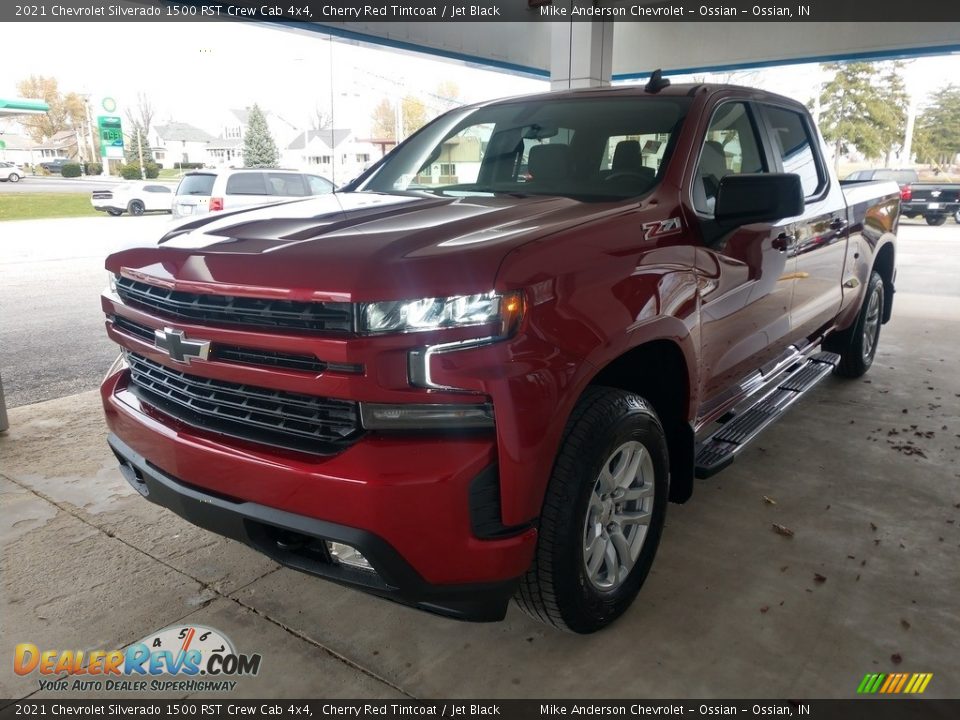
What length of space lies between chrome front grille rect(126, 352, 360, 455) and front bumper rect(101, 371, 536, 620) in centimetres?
4

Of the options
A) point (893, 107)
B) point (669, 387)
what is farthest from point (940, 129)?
point (669, 387)

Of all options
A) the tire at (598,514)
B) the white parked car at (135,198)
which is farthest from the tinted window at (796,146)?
the white parked car at (135,198)

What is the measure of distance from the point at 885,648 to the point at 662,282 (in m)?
1.38

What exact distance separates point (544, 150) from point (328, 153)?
1038 cm

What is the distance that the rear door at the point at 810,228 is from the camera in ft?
11.5

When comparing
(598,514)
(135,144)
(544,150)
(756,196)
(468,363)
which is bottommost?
(598,514)

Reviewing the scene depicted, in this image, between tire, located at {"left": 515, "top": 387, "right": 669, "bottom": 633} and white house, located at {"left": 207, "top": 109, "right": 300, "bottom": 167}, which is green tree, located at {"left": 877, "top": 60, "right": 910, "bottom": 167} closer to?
white house, located at {"left": 207, "top": 109, "right": 300, "bottom": 167}

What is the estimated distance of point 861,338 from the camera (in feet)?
16.7

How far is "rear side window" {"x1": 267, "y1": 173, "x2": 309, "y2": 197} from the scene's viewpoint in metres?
11.8

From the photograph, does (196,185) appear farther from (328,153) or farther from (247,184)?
(328,153)

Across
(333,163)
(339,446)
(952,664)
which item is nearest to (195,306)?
(339,446)

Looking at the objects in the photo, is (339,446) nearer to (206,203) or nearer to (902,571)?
(902,571)
